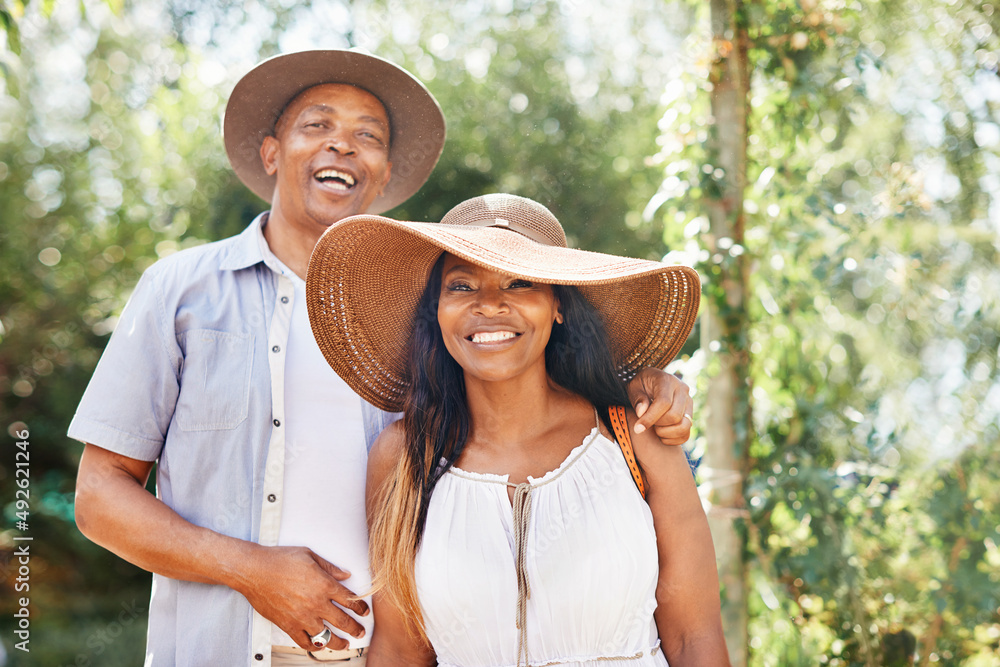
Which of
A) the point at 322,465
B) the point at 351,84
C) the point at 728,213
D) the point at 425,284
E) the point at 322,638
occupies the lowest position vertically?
the point at 322,638

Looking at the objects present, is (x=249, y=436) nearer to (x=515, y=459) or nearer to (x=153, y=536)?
(x=153, y=536)

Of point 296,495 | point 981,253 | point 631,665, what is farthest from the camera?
point 981,253

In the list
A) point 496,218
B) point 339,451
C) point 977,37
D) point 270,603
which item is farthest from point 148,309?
point 977,37

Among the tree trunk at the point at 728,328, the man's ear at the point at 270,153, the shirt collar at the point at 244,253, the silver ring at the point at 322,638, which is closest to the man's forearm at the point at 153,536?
the silver ring at the point at 322,638

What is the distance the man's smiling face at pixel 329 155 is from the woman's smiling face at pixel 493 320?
26.8 inches

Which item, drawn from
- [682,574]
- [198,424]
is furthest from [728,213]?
[198,424]

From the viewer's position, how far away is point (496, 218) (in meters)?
A: 2.08

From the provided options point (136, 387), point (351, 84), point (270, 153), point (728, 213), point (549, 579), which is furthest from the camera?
point (728, 213)

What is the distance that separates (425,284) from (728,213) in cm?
171

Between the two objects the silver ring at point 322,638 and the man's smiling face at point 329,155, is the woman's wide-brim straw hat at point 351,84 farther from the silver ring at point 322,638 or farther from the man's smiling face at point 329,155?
the silver ring at point 322,638

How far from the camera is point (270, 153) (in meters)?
2.85

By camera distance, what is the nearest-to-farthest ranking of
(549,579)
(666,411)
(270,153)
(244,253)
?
1. (549,579)
2. (666,411)
3. (244,253)
4. (270,153)

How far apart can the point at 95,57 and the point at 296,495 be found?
688cm

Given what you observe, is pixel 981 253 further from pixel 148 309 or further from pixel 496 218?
pixel 148 309
